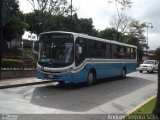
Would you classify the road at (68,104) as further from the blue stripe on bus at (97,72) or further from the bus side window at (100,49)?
the bus side window at (100,49)

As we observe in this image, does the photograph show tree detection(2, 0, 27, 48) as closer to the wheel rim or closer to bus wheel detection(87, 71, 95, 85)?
bus wheel detection(87, 71, 95, 85)

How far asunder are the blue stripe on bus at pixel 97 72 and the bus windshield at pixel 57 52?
631mm

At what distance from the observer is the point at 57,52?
1842 cm

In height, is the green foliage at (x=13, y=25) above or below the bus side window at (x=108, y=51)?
above

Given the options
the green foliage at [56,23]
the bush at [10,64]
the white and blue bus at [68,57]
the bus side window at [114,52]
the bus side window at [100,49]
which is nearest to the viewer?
the white and blue bus at [68,57]

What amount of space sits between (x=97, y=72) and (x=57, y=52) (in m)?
4.34

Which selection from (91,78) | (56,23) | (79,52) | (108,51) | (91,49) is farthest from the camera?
(56,23)

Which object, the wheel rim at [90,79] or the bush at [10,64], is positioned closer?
the wheel rim at [90,79]

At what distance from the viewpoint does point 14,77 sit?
23594 millimetres

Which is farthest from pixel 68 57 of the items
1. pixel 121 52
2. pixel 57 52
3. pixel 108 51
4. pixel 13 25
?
pixel 13 25

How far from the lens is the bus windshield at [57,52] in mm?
Result: 18297

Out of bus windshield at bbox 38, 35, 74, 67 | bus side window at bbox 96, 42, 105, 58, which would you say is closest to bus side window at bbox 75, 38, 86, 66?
bus windshield at bbox 38, 35, 74, 67

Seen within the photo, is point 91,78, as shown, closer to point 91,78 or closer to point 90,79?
point 91,78

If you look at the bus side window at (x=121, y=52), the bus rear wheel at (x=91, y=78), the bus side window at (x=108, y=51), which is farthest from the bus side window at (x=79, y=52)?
the bus side window at (x=121, y=52)
